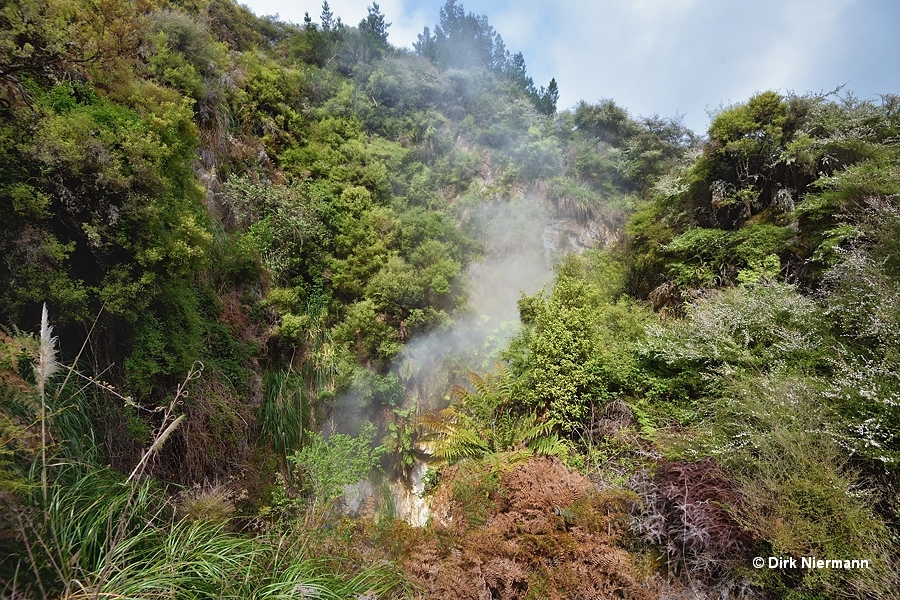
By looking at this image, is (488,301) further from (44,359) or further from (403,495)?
(44,359)

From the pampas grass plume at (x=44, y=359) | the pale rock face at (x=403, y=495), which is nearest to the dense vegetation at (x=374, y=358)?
the pampas grass plume at (x=44, y=359)

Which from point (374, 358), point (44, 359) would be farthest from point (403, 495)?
point (44, 359)

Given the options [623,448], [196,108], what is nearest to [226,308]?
[196,108]

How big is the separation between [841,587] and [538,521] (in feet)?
7.10

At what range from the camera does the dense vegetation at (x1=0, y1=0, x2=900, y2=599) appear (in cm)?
276

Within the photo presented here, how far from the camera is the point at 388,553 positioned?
346cm

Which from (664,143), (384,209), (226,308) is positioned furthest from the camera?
(664,143)

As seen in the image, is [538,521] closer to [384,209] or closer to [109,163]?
[109,163]

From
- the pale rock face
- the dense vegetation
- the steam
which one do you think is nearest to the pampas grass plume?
the dense vegetation

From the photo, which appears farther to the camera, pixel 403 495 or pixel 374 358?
pixel 374 358

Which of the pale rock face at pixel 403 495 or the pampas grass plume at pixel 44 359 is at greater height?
the pampas grass plume at pixel 44 359

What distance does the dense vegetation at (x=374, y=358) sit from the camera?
2762mm

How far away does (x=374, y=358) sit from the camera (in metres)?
7.35

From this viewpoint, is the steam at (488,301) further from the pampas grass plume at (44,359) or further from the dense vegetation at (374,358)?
the pampas grass plume at (44,359)
